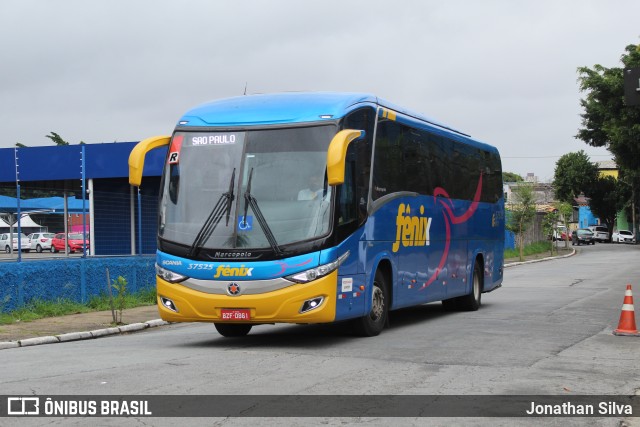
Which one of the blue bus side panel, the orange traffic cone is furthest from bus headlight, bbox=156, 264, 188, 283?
the orange traffic cone

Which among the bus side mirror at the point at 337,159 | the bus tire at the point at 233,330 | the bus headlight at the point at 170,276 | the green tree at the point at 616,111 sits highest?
the green tree at the point at 616,111

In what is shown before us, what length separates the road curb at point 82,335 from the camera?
14.0 m

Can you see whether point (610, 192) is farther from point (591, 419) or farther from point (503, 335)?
point (591, 419)

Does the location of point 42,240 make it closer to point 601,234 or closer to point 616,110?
point 616,110

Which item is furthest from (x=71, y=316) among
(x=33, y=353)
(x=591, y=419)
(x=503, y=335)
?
(x=591, y=419)

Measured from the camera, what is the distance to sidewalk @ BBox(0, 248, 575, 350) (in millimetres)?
14539

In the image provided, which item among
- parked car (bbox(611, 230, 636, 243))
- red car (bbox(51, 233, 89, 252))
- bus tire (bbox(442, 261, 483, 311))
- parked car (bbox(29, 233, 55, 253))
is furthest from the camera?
parked car (bbox(611, 230, 636, 243))

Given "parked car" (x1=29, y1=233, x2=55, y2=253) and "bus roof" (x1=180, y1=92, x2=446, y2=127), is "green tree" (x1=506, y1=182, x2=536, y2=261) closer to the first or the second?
"parked car" (x1=29, y1=233, x2=55, y2=253)

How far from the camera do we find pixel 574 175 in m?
94.9

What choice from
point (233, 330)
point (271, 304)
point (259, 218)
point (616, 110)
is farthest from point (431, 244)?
point (616, 110)

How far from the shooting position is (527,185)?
5522 centimetres

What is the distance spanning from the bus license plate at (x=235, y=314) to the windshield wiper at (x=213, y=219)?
898mm

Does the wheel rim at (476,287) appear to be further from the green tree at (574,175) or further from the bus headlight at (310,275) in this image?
the green tree at (574,175)

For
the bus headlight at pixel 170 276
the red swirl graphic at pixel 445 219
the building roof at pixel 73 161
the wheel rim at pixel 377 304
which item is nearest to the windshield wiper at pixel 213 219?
the bus headlight at pixel 170 276
